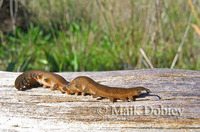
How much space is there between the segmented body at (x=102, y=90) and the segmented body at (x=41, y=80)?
0.39ft

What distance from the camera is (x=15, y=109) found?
1718 mm

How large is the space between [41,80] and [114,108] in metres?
0.88

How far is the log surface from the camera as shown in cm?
148

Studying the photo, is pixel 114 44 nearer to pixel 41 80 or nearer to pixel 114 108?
pixel 41 80

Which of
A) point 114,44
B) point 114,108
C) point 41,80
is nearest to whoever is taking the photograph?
point 114,108

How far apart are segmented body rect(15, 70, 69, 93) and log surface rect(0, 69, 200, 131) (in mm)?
70

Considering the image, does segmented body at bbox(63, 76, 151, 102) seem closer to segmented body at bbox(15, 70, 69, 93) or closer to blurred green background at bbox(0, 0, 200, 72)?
segmented body at bbox(15, 70, 69, 93)

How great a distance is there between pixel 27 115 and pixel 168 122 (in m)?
1.14

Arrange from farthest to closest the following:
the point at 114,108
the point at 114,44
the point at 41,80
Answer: the point at 114,44 < the point at 41,80 < the point at 114,108

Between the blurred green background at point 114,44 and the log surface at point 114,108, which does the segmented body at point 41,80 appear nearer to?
the log surface at point 114,108

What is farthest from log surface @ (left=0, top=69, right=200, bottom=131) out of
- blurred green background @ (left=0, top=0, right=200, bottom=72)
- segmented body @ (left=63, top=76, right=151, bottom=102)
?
blurred green background @ (left=0, top=0, right=200, bottom=72)

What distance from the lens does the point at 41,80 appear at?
6.72 feet

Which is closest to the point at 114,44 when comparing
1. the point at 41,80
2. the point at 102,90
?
the point at 41,80

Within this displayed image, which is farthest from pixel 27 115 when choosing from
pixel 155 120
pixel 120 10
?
pixel 120 10
